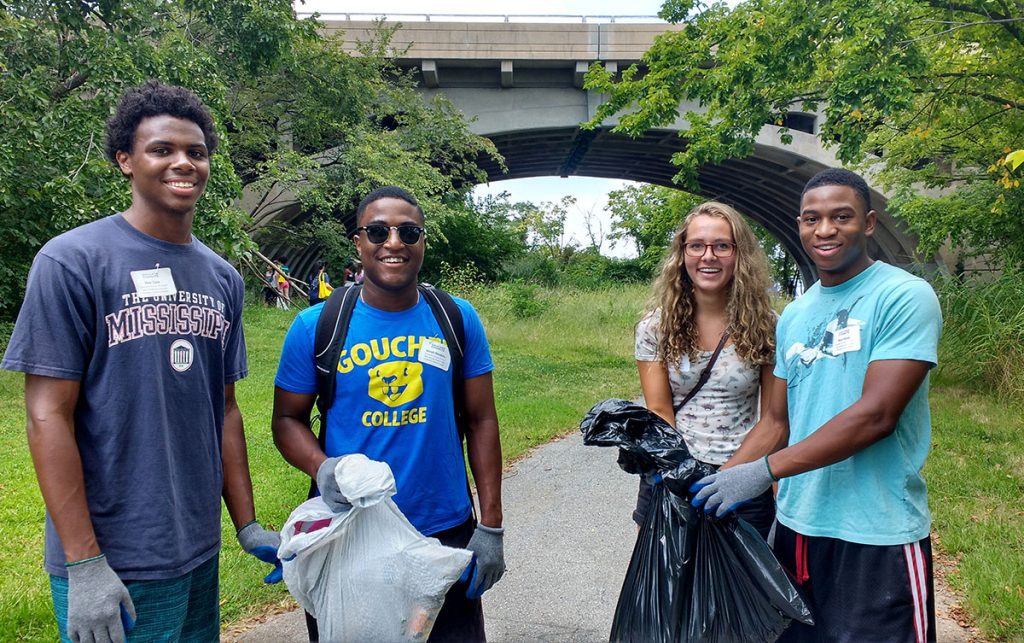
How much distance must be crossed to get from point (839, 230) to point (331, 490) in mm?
1704

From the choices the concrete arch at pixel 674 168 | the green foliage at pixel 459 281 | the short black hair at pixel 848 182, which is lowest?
the short black hair at pixel 848 182

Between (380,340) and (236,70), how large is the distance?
41.6 ft

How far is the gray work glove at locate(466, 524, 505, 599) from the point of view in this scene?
6.97 feet

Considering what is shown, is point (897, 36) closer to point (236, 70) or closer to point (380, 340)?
point (380, 340)

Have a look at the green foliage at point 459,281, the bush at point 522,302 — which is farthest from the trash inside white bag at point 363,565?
the green foliage at point 459,281

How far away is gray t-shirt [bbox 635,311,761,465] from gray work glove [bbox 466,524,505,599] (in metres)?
0.76

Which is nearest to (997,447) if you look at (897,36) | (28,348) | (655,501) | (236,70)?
(897,36)

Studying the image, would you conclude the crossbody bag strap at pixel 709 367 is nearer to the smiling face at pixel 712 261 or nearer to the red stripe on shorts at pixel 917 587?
the smiling face at pixel 712 261

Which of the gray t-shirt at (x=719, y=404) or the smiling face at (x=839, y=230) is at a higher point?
the smiling face at (x=839, y=230)

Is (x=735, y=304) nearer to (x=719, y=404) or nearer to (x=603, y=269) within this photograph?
(x=719, y=404)

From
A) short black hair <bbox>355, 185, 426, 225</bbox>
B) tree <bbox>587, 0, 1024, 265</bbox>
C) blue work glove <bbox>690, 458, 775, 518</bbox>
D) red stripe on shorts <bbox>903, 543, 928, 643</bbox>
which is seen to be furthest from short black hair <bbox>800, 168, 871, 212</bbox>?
tree <bbox>587, 0, 1024, 265</bbox>

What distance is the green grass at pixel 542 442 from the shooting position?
3447 mm

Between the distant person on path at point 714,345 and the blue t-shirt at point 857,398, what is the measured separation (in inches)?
11.0

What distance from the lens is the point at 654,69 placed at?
32.6ft
